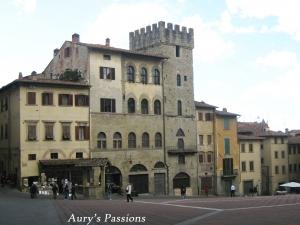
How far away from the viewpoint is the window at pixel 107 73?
2174 inches

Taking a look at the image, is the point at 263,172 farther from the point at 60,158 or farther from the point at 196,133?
the point at 60,158

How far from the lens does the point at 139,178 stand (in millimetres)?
57750

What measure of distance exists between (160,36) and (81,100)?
1470 cm

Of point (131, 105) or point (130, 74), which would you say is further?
point (130, 74)

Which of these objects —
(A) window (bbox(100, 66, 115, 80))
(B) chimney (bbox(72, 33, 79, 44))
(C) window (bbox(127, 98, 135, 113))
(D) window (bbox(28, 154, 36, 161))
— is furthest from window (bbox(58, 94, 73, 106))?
(C) window (bbox(127, 98, 135, 113))

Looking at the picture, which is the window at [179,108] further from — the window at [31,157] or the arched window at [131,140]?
the window at [31,157]

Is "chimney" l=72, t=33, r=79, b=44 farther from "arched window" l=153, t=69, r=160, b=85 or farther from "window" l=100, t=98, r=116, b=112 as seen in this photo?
"arched window" l=153, t=69, r=160, b=85

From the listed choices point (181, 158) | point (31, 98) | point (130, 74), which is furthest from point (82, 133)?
point (181, 158)

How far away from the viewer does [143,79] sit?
59250 mm

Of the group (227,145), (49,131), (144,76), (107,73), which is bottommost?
(227,145)

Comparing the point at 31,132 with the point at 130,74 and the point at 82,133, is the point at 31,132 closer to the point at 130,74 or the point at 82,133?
the point at 82,133

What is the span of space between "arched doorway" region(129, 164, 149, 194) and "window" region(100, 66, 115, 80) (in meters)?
9.88

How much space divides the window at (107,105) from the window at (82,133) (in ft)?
9.73

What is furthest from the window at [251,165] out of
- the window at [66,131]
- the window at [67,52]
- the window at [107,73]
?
the window at [66,131]
